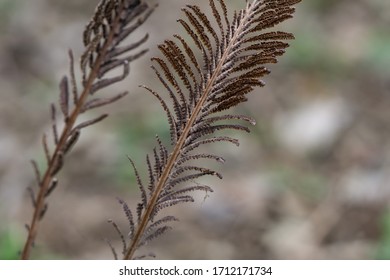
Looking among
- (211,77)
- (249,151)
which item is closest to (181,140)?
(211,77)

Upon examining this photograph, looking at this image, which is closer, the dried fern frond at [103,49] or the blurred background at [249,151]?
the dried fern frond at [103,49]

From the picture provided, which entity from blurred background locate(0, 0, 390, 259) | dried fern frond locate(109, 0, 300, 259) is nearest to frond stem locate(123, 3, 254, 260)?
dried fern frond locate(109, 0, 300, 259)

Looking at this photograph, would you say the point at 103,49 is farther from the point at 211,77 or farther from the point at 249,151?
the point at 249,151

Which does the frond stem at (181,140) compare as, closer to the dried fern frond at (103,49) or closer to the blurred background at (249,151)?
the dried fern frond at (103,49)

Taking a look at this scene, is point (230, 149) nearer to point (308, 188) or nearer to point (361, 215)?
point (308, 188)

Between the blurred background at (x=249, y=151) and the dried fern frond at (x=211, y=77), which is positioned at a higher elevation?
the blurred background at (x=249, y=151)

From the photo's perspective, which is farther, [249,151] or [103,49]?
[249,151]

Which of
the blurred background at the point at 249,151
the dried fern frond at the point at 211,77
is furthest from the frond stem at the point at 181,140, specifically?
the blurred background at the point at 249,151

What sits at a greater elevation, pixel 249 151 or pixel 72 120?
pixel 249 151
